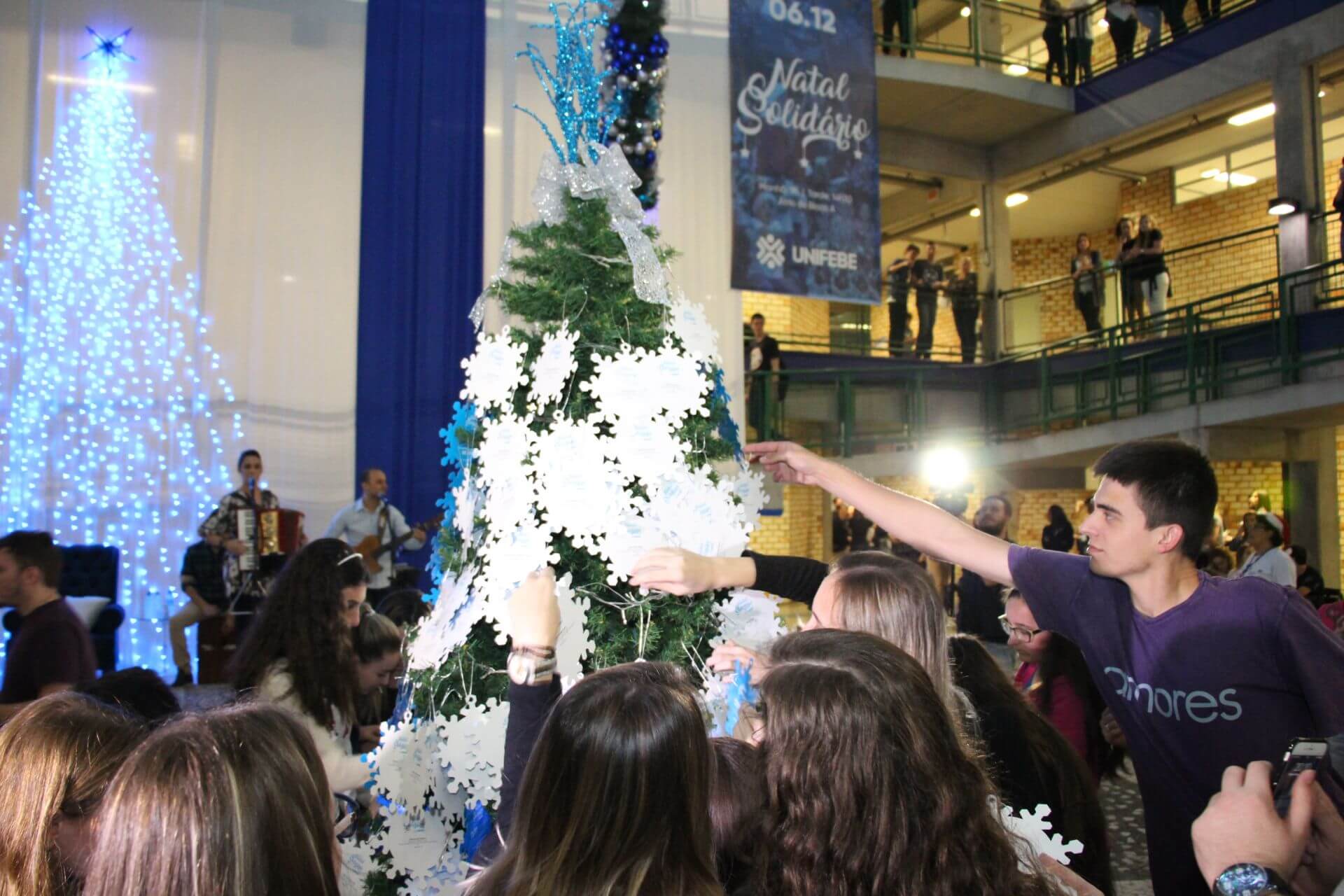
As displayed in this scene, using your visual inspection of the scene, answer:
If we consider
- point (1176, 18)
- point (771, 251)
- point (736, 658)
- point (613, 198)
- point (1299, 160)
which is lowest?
point (736, 658)

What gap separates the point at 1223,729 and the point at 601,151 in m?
1.53

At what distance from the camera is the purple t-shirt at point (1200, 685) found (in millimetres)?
1401

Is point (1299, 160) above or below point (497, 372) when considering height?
above

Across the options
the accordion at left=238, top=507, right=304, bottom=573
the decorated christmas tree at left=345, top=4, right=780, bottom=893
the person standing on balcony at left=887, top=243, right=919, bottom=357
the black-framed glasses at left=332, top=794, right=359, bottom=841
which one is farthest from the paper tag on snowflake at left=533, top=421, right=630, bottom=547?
the person standing on balcony at left=887, top=243, right=919, bottom=357

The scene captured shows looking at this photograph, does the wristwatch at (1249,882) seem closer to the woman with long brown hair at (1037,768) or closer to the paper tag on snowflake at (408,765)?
the woman with long brown hair at (1037,768)

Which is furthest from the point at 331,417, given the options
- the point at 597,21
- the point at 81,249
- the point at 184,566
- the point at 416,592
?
the point at 597,21

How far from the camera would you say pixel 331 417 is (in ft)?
22.1

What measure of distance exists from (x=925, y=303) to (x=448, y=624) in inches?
422

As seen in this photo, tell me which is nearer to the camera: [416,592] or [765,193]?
[416,592]

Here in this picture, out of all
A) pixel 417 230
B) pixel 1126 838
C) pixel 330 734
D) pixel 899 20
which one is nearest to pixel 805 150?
pixel 417 230

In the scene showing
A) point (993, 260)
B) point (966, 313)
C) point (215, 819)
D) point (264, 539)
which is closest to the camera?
point (215, 819)

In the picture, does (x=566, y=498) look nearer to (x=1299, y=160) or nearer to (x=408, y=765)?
(x=408, y=765)

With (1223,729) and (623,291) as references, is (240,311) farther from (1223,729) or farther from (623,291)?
(1223,729)

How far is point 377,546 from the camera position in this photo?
5.85m
